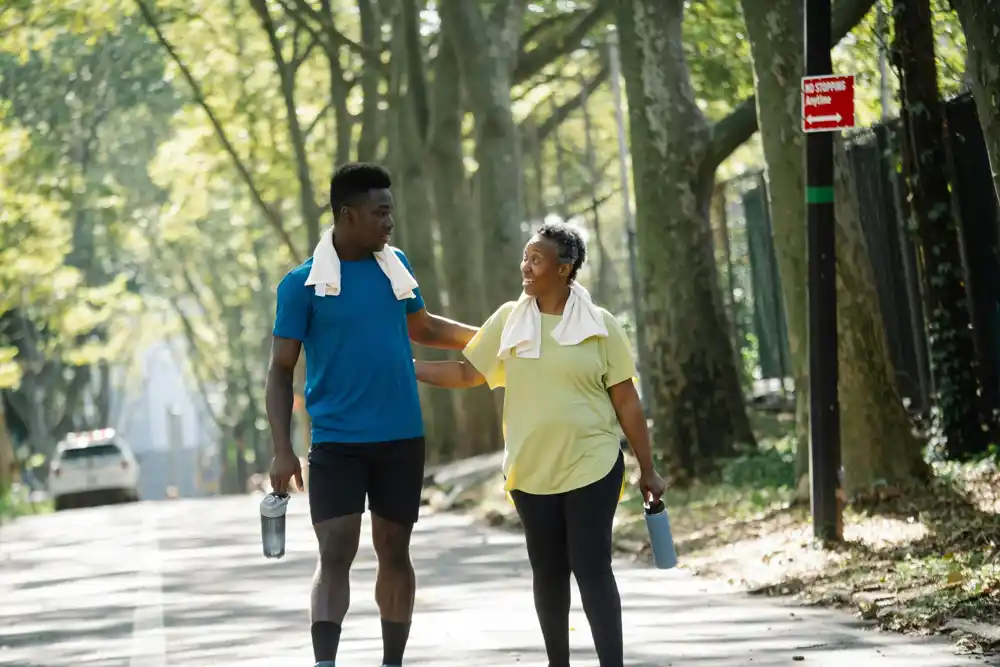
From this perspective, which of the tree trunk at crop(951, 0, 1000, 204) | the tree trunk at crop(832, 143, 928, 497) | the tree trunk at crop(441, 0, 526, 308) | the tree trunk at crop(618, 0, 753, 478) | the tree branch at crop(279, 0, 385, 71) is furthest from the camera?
the tree branch at crop(279, 0, 385, 71)

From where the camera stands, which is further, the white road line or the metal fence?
the metal fence

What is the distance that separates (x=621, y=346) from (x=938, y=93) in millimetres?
8806

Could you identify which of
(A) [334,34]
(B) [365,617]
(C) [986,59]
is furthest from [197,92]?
(C) [986,59]

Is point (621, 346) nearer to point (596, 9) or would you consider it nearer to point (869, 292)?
point (869, 292)

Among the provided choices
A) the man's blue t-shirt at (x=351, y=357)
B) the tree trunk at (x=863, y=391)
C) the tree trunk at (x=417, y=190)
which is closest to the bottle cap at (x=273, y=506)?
the man's blue t-shirt at (x=351, y=357)

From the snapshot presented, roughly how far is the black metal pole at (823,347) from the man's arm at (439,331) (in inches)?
173

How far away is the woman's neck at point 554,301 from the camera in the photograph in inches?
289

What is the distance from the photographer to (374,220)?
757cm

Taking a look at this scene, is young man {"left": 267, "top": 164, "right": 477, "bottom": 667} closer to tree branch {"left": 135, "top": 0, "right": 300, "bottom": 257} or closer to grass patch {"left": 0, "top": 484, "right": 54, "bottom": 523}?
tree branch {"left": 135, "top": 0, "right": 300, "bottom": 257}

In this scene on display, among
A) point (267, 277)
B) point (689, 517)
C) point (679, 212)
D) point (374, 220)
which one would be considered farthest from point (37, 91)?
point (374, 220)

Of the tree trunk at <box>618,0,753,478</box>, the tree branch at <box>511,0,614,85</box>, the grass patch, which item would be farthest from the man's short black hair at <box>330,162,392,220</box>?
the grass patch

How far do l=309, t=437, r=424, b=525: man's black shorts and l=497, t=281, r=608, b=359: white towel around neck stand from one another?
599 millimetres

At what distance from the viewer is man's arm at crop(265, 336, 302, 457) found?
7492 millimetres

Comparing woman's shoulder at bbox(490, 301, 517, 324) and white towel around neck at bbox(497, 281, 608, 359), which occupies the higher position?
woman's shoulder at bbox(490, 301, 517, 324)
